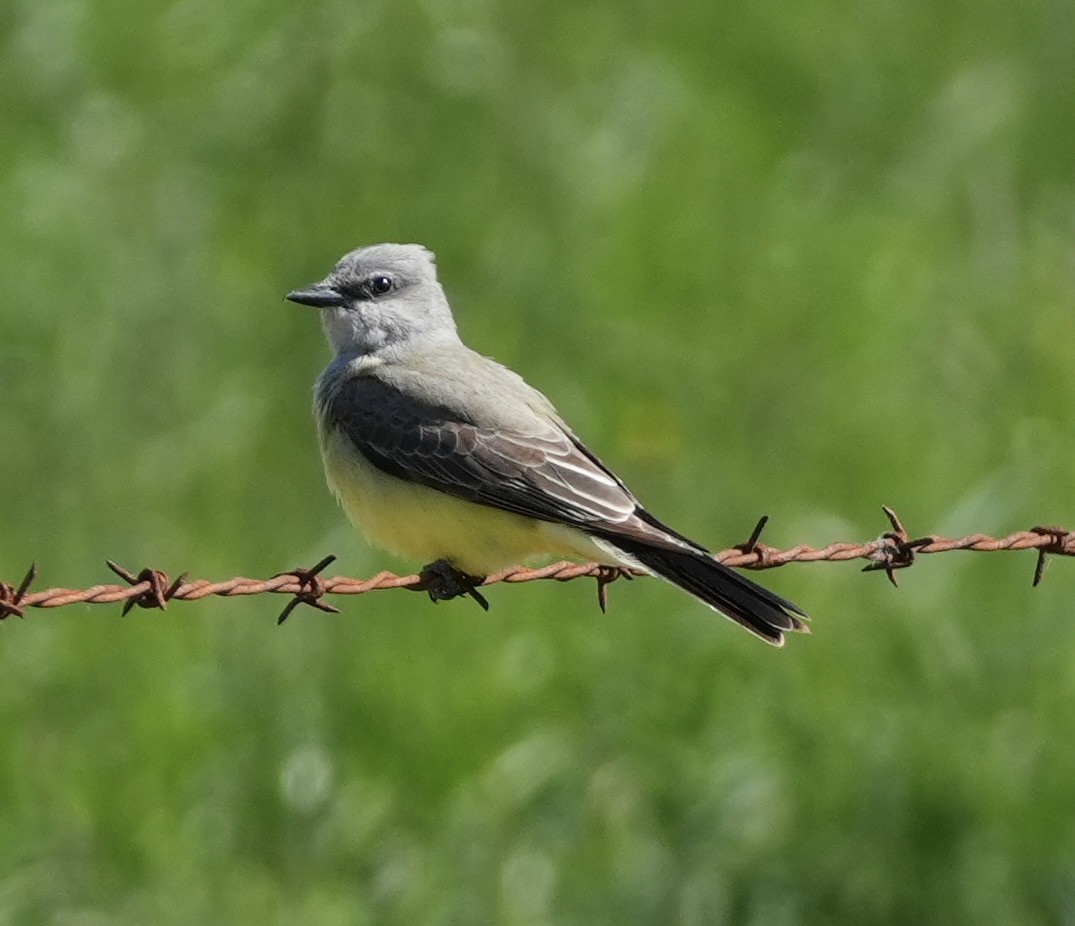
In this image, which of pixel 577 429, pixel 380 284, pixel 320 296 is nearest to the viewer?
pixel 320 296

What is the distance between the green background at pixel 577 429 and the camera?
24.3 ft

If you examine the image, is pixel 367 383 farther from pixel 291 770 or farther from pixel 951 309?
pixel 951 309

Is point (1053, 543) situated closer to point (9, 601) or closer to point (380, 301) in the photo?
point (380, 301)

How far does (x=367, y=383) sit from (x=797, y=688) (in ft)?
6.07

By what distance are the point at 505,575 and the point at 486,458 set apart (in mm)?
380

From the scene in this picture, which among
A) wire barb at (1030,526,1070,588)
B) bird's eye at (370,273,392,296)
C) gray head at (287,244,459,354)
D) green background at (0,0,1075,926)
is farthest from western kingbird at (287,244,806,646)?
green background at (0,0,1075,926)

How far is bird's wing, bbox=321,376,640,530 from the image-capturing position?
6.55 meters

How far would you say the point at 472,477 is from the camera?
21.9ft

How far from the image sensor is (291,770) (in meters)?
7.43

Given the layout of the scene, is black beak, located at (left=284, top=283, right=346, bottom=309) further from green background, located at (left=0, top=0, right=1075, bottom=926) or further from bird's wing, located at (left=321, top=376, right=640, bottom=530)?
green background, located at (left=0, top=0, right=1075, bottom=926)

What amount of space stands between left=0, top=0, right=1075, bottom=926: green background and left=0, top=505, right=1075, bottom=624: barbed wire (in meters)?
1.29

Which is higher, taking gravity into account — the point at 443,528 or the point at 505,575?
the point at 443,528

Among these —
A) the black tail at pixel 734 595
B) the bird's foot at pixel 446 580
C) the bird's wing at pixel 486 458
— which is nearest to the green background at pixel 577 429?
the bird's foot at pixel 446 580

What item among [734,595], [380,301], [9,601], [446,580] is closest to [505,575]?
[446,580]
